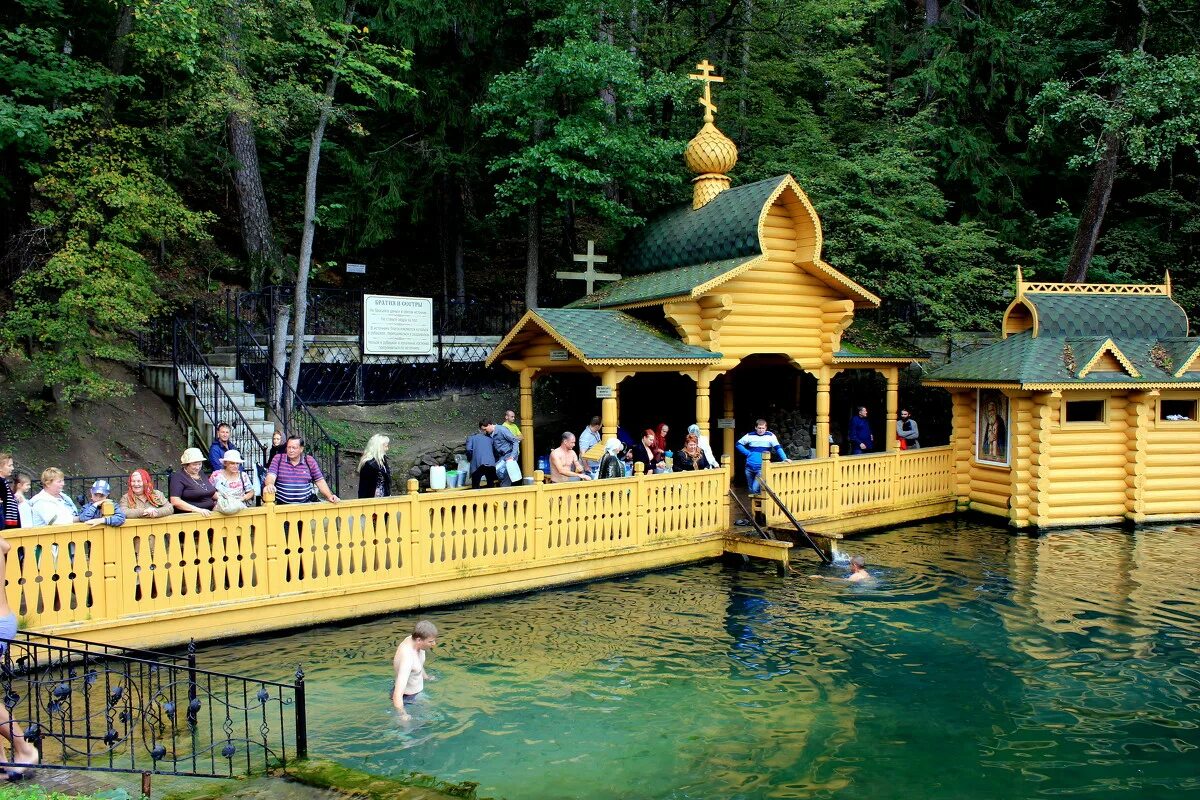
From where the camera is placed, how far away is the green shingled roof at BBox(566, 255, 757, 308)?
16.7 meters

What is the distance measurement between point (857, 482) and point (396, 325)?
10.8 metres

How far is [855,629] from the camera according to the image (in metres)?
11.5

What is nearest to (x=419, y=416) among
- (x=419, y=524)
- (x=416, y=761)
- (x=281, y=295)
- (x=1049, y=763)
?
(x=281, y=295)

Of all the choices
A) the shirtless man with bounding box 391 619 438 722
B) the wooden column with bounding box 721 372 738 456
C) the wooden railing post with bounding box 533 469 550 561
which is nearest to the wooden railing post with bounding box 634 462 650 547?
the wooden railing post with bounding box 533 469 550 561

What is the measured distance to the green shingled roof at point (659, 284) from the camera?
16.7 metres

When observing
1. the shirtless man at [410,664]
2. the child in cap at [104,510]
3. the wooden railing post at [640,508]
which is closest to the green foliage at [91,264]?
the child in cap at [104,510]

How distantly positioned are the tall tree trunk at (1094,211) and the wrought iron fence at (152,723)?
22556mm

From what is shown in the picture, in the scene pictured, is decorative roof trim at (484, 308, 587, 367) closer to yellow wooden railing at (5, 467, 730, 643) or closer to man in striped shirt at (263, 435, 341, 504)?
yellow wooden railing at (5, 467, 730, 643)

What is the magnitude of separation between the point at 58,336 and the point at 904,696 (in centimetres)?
1370

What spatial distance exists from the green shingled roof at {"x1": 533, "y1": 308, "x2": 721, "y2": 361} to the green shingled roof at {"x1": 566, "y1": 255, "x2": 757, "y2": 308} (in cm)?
72

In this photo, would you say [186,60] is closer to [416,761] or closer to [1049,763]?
[416,761]

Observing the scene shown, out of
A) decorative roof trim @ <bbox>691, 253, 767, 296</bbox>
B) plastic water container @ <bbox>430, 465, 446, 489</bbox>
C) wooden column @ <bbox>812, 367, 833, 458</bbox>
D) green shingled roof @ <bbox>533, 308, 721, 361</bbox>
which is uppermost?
decorative roof trim @ <bbox>691, 253, 767, 296</bbox>

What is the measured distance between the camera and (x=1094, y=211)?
76.5ft

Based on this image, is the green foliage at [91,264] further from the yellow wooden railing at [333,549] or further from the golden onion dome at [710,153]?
the golden onion dome at [710,153]
